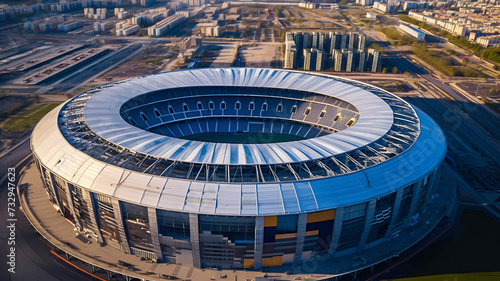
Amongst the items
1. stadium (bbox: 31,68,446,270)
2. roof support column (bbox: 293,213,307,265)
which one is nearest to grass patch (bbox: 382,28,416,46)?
stadium (bbox: 31,68,446,270)

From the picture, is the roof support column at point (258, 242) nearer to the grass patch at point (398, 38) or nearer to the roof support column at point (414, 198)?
the roof support column at point (414, 198)

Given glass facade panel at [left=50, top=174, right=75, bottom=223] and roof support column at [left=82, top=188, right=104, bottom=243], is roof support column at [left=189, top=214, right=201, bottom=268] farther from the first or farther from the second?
glass facade panel at [left=50, top=174, right=75, bottom=223]

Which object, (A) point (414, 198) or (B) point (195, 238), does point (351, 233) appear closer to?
(A) point (414, 198)

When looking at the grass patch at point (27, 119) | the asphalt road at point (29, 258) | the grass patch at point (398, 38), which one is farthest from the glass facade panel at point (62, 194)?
the grass patch at point (398, 38)

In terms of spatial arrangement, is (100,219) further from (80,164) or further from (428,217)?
(428,217)

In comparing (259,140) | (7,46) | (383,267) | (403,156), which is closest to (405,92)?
(259,140)
